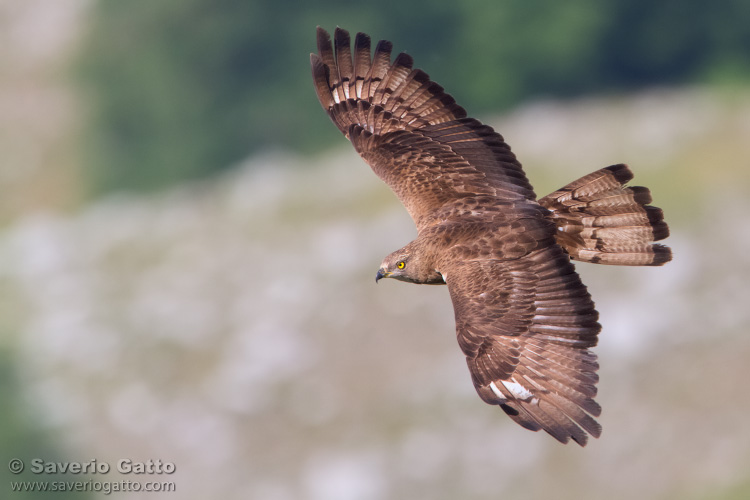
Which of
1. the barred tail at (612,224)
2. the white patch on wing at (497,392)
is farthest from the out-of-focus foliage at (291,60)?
the white patch on wing at (497,392)

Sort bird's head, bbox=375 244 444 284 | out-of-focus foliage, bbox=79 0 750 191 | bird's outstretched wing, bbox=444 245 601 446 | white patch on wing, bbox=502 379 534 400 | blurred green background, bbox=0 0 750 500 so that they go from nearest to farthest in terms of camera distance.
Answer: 1. bird's outstretched wing, bbox=444 245 601 446
2. white patch on wing, bbox=502 379 534 400
3. bird's head, bbox=375 244 444 284
4. blurred green background, bbox=0 0 750 500
5. out-of-focus foliage, bbox=79 0 750 191

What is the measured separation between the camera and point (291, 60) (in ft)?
223

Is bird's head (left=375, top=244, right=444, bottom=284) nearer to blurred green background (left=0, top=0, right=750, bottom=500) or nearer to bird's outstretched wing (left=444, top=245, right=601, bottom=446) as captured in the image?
bird's outstretched wing (left=444, top=245, right=601, bottom=446)

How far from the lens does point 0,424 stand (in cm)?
5662

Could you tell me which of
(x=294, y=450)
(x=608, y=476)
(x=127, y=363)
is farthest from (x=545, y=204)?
(x=127, y=363)

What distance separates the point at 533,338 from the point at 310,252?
151 ft

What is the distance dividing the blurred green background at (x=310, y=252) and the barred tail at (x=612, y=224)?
31042 millimetres

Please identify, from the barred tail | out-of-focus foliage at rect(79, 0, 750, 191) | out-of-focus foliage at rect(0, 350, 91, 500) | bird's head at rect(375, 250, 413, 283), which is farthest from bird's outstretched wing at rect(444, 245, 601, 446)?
out-of-focus foliage at rect(79, 0, 750, 191)

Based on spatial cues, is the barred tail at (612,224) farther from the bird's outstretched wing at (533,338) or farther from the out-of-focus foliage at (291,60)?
the out-of-focus foliage at (291,60)

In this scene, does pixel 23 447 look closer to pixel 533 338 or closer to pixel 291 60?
pixel 291 60

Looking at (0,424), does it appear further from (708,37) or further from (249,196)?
(708,37)

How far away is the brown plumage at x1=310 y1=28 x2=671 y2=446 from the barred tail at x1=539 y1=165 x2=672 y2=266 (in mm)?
12

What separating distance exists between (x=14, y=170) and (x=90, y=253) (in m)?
6.35

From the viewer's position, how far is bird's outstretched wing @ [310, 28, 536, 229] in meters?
16.2
